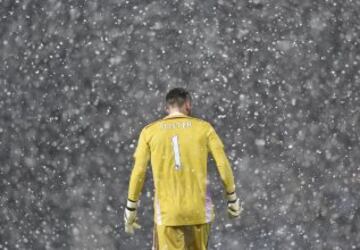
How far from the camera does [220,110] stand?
5398 mm

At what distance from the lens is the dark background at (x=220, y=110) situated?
17.7 feet

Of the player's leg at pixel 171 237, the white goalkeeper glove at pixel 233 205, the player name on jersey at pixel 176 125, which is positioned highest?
the player name on jersey at pixel 176 125

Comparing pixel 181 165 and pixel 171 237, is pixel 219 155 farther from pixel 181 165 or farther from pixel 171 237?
pixel 171 237

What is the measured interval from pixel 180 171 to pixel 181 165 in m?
0.03

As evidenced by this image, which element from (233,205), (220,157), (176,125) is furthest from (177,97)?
(233,205)

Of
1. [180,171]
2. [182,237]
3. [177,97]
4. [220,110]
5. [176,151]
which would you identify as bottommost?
[182,237]

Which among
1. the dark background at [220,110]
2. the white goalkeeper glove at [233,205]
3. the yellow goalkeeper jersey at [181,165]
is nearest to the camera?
the yellow goalkeeper jersey at [181,165]

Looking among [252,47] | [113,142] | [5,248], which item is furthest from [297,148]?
[5,248]

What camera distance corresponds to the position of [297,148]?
213 inches

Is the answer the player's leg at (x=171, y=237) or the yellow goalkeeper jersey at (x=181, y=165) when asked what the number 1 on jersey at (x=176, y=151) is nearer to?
the yellow goalkeeper jersey at (x=181, y=165)

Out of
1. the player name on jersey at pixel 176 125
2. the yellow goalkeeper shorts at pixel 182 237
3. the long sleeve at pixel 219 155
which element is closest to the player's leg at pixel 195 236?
the yellow goalkeeper shorts at pixel 182 237

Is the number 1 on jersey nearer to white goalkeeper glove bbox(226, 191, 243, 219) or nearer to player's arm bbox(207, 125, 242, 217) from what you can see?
player's arm bbox(207, 125, 242, 217)

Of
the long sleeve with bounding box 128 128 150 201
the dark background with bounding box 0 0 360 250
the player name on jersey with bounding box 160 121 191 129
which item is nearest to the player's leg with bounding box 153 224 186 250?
the long sleeve with bounding box 128 128 150 201

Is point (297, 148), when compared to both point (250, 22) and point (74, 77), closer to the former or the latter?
point (250, 22)
